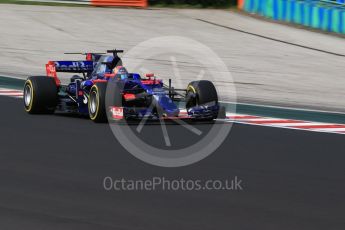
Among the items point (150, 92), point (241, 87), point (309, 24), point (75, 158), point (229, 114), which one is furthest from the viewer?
point (309, 24)

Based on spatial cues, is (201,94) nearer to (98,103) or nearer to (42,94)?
(98,103)

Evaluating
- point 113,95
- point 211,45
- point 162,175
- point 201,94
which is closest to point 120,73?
point 113,95

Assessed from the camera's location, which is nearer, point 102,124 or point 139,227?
point 139,227

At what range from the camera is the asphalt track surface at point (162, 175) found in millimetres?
7211

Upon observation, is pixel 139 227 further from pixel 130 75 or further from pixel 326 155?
pixel 130 75

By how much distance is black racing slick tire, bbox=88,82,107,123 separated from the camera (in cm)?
1209

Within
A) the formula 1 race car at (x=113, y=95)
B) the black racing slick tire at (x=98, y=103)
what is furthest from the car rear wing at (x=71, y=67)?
the black racing slick tire at (x=98, y=103)

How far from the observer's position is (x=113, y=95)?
1215 centimetres

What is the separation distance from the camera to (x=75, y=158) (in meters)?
9.84

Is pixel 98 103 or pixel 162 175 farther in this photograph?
pixel 98 103

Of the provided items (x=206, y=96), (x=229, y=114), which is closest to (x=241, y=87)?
(x=229, y=114)

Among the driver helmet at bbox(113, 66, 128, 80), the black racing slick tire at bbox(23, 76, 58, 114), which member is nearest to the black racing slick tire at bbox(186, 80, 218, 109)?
the driver helmet at bbox(113, 66, 128, 80)

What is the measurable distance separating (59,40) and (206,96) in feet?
37.7

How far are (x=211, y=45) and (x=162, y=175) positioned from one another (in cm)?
1458
